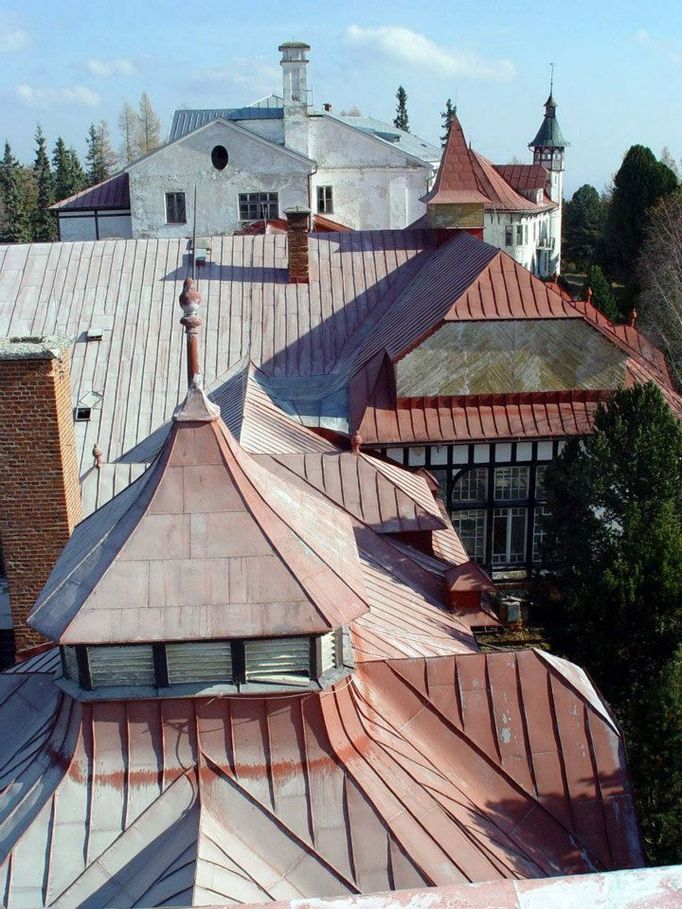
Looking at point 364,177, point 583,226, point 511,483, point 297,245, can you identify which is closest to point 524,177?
point 583,226

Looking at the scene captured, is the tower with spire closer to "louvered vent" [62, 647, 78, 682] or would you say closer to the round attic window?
the round attic window

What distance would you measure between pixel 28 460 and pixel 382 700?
18.0 ft

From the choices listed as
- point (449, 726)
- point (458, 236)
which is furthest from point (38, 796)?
point (458, 236)

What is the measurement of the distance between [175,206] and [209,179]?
5.63ft

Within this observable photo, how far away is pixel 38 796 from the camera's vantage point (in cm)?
739

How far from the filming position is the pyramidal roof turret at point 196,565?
23.5 ft

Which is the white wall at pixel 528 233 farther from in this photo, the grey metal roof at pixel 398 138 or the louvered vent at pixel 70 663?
the louvered vent at pixel 70 663

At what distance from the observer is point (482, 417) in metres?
18.1

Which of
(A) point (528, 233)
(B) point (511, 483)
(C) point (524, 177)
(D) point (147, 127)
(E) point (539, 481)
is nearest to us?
(E) point (539, 481)

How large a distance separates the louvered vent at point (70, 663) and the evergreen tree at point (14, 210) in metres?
57.7

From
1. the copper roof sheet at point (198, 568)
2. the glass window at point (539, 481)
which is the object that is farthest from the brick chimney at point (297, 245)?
the copper roof sheet at point (198, 568)

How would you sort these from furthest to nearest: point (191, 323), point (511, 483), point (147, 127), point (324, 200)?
point (147, 127)
point (324, 200)
point (511, 483)
point (191, 323)

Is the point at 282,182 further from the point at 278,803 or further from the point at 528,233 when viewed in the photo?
the point at 278,803

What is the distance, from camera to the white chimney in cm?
4050
